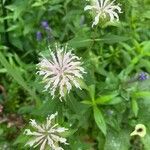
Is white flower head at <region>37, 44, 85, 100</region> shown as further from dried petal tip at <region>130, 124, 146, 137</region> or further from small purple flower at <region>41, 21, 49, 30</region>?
small purple flower at <region>41, 21, 49, 30</region>

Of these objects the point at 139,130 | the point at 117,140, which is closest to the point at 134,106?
the point at 139,130

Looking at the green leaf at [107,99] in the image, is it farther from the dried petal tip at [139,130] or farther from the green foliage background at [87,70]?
the dried petal tip at [139,130]

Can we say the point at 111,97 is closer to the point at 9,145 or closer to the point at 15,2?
the point at 9,145

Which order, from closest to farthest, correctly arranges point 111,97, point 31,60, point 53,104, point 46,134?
point 46,134 → point 53,104 → point 111,97 → point 31,60

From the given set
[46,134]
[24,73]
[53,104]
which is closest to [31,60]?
[24,73]

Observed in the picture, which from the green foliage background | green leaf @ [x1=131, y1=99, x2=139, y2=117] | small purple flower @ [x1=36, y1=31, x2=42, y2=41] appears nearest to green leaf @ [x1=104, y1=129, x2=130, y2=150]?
the green foliage background

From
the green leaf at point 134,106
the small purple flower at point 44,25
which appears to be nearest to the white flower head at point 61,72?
the green leaf at point 134,106
